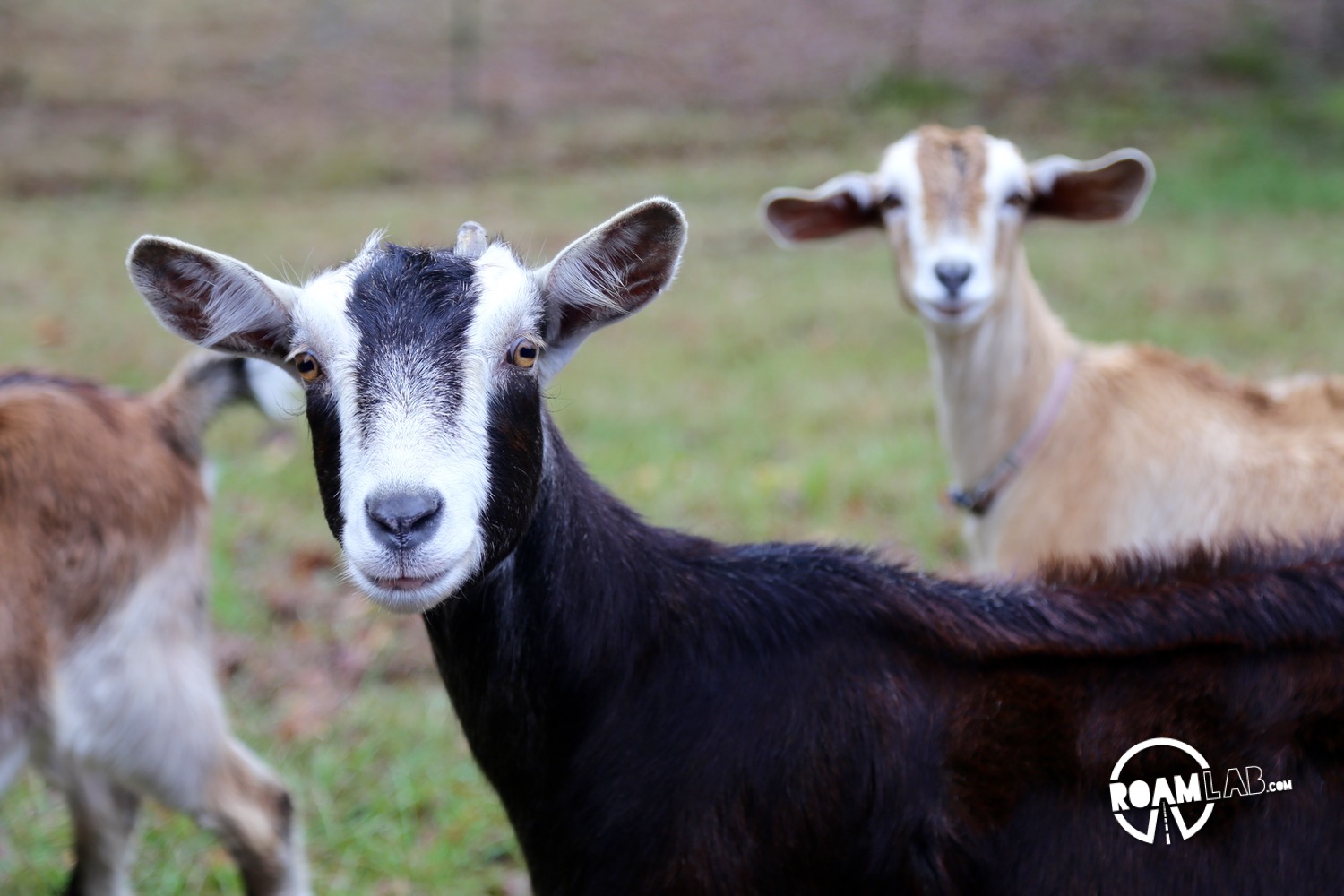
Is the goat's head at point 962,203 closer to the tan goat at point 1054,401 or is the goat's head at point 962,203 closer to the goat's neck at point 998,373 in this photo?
the tan goat at point 1054,401

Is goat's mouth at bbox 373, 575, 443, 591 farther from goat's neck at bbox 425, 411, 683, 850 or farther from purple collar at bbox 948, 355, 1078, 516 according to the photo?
purple collar at bbox 948, 355, 1078, 516

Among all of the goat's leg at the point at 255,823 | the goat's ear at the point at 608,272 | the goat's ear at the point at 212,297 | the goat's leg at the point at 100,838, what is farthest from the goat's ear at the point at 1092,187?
the goat's leg at the point at 100,838

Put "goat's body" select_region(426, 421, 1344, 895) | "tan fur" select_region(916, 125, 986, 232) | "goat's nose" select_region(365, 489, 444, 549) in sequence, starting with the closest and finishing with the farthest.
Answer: "goat's nose" select_region(365, 489, 444, 549) → "goat's body" select_region(426, 421, 1344, 895) → "tan fur" select_region(916, 125, 986, 232)

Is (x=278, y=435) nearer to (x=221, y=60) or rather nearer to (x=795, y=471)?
(x=795, y=471)

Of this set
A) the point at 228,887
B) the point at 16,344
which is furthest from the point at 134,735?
the point at 16,344

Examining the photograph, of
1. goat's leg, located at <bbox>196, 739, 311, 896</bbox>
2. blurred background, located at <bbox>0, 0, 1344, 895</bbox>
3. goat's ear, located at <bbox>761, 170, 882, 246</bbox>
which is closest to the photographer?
goat's leg, located at <bbox>196, 739, 311, 896</bbox>

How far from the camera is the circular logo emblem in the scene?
2176 mm

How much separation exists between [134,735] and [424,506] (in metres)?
1.73

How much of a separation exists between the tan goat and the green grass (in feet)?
4.01

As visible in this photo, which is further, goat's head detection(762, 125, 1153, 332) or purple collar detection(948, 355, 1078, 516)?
purple collar detection(948, 355, 1078, 516)

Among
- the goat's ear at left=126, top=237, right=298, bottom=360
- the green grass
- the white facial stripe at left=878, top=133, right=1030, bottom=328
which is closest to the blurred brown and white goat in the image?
the green grass

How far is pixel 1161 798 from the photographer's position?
2178mm

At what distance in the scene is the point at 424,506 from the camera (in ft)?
6.83

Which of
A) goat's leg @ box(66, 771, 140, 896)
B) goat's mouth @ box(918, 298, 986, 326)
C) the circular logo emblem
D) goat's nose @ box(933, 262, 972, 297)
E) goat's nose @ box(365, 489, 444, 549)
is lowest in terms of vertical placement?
goat's leg @ box(66, 771, 140, 896)
